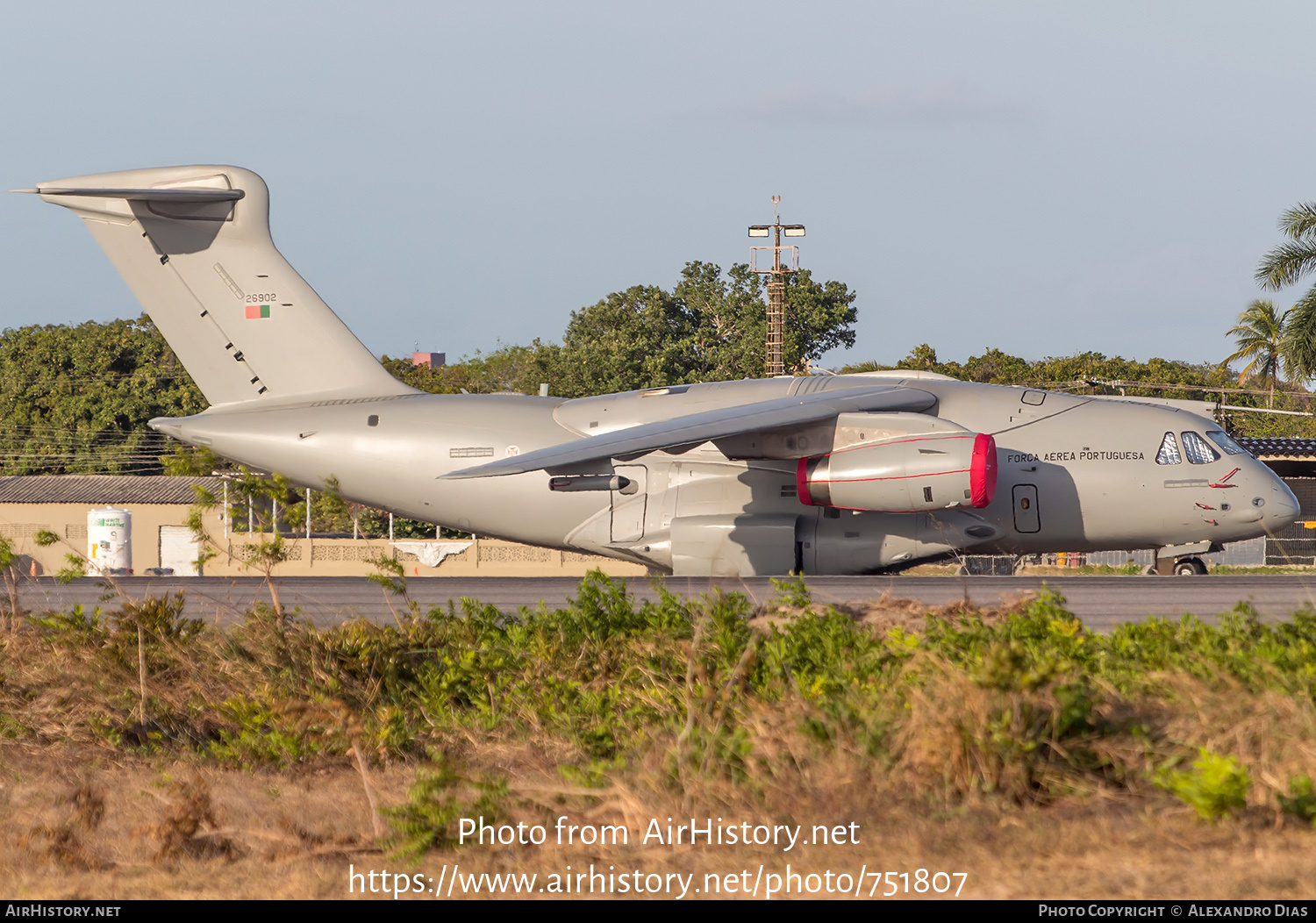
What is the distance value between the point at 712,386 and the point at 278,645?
Answer: 9.09m

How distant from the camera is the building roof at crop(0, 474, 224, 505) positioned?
4928 cm

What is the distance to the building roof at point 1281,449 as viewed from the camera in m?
40.0

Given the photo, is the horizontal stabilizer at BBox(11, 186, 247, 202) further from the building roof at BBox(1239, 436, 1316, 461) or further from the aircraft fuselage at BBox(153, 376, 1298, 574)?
the building roof at BBox(1239, 436, 1316, 461)

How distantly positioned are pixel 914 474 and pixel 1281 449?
30.2m

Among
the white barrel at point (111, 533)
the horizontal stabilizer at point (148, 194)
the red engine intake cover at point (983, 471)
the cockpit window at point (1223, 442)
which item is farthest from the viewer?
the white barrel at point (111, 533)

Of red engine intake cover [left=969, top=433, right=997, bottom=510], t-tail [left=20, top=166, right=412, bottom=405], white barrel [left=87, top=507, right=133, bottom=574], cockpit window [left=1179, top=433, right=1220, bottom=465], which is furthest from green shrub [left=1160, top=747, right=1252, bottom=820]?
white barrel [left=87, top=507, right=133, bottom=574]

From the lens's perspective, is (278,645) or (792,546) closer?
(278,645)

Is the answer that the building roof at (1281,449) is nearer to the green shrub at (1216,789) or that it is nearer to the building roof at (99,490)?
the green shrub at (1216,789)

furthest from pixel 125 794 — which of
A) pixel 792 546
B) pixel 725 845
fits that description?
pixel 792 546

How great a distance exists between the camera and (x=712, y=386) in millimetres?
19250

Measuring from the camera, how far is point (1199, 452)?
1800cm

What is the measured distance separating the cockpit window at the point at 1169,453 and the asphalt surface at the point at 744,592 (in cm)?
287

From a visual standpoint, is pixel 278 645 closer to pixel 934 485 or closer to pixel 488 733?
pixel 488 733

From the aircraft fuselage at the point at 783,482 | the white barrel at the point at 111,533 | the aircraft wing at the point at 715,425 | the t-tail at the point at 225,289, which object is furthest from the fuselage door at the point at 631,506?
the white barrel at the point at 111,533
